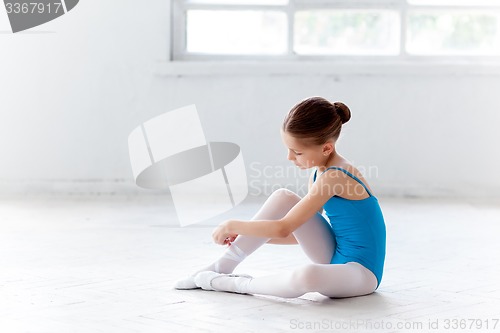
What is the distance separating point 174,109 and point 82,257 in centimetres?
235

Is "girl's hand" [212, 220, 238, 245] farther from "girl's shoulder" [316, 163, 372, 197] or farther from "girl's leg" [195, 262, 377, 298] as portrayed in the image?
"girl's shoulder" [316, 163, 372, 197]

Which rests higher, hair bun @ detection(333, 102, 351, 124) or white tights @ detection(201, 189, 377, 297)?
hair bun @ detection(333, 102, 351, 124)

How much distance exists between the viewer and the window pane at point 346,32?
5.52 m

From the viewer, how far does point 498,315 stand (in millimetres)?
2271

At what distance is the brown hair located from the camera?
238cm

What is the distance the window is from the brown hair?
10.3ft

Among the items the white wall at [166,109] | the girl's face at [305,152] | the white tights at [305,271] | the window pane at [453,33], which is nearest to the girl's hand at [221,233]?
the white tights at [305,271]

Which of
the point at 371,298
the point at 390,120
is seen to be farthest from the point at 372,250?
the point at 390,120

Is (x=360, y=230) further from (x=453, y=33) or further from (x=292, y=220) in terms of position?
(x=453, y=33)

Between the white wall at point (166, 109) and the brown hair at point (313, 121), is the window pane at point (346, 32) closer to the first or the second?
the white wall at point (166, 109)

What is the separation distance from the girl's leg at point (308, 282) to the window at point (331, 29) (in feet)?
10.3

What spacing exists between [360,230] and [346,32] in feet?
10.8

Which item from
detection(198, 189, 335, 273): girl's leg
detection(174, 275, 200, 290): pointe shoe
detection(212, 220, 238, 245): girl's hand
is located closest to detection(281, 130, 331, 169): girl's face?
detection(198, 189, 335, 273): girl's leg

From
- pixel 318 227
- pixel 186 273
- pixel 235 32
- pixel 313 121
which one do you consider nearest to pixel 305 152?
pixel 313 121
